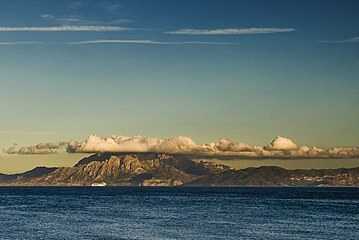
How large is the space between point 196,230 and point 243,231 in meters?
9.37

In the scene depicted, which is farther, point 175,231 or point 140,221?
point 140,221

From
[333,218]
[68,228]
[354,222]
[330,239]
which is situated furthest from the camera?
[333,218]

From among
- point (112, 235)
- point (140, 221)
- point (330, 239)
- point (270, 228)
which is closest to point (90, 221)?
point (140, 221)

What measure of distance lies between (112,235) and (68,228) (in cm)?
1754

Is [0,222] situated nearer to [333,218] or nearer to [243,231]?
[243,231]

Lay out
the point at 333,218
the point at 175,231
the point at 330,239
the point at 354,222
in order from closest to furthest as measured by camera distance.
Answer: the point at 330,239
the point at 175,231
the point at 354,222
the point at 333,218

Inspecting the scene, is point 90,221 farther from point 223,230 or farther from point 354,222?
point 354,222

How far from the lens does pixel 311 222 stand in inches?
5861

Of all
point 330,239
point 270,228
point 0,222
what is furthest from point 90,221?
point 330,239

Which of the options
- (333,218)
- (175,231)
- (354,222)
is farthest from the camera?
(333,218)

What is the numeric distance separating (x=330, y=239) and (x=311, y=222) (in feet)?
115

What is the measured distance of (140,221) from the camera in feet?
493

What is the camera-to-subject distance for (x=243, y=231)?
126000 millimetres

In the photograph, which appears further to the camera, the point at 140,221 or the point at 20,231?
the point at 140,221
